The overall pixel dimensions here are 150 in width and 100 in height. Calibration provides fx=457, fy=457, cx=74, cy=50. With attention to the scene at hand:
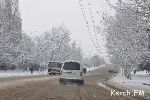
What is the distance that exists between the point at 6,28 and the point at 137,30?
2099 inches

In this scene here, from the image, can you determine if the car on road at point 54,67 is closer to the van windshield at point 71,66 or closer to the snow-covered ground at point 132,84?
the snow-covered ground at point 132,84

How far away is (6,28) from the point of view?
81125 millimetres

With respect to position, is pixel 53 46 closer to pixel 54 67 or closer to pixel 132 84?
pixel 54 67

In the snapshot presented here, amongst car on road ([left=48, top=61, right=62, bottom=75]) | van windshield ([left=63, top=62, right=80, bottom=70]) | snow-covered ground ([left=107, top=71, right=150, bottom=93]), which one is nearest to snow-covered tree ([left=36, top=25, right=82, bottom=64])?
car on road ([left=48, top=61, right=62, bottom=75])

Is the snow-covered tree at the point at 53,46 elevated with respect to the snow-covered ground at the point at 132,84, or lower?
elevated

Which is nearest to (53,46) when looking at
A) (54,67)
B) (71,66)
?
(54,67)

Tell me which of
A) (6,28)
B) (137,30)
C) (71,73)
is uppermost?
(6,28)

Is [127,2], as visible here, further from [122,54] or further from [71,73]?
[122,54]

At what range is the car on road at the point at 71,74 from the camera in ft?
128

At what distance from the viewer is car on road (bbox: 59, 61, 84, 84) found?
3897 cm

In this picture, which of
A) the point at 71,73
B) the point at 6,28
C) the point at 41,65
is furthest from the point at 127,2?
the point at 41,65

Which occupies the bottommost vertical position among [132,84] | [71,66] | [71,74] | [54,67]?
[132,84]

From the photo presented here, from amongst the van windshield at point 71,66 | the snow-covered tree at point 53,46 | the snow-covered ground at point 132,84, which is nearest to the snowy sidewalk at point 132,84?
the snow-covered ground at point 132,84

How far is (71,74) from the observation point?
39094 millimetres
